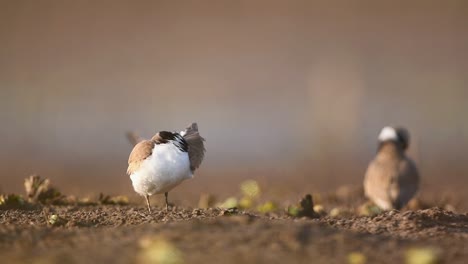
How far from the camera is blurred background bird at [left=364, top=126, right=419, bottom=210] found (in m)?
10.8

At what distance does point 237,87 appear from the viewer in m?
20.7

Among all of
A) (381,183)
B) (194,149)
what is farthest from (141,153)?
(381,183)

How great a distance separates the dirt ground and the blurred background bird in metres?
3.44

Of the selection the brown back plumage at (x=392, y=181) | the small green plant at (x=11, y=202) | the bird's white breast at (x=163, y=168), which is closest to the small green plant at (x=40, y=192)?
the small green plant at (x=11, y=202)

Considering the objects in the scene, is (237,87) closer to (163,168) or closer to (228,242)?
(163,168)

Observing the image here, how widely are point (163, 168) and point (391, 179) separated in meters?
3.77

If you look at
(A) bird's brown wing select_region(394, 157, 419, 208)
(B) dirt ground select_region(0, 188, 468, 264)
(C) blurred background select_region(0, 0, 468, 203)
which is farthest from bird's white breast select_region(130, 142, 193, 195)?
(C) blurred background select_region(0, 0, 468, 203)

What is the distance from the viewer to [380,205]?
10961 millimetres

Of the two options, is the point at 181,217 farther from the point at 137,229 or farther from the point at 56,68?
the point at 56,68

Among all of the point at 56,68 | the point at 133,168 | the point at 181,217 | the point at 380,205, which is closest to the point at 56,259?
the point at 181,217

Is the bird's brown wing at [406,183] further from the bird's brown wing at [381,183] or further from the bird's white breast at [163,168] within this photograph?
the bird's white breast at [163,168]

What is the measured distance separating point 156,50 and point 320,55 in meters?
4.20

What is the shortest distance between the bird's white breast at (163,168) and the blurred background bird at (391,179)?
11.2 feet

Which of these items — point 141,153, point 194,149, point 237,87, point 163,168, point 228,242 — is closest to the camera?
point 228,242
